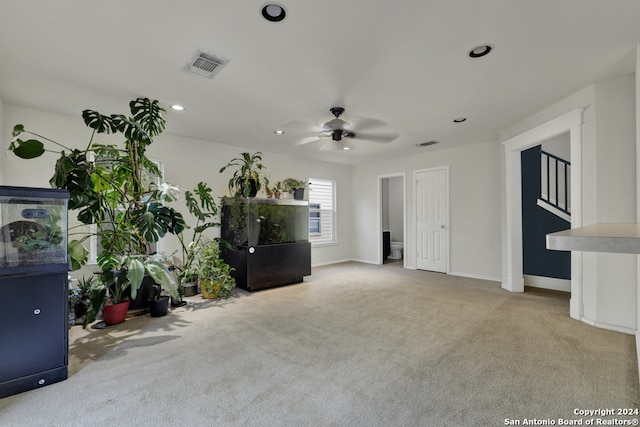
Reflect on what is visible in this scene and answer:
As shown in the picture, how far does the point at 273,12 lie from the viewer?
1.75m

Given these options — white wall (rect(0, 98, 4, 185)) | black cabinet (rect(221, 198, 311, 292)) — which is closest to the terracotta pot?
black cabinet (rect(221, 198, 311, 292))

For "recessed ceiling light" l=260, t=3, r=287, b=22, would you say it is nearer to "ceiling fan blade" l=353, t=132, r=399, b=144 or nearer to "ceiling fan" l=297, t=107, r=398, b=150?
"ceiling fan" l=297, t=107, r=398, b=150

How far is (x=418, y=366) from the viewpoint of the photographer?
205cm

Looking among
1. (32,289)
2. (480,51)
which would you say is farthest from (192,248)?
(480,51)

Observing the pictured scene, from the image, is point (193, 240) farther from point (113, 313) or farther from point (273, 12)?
point (273, 12)

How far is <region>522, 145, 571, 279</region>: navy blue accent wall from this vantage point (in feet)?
13.8

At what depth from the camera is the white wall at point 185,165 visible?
10.6ft

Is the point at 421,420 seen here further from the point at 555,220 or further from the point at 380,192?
the point at 380,192

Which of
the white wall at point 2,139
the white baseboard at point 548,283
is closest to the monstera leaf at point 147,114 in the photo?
the white wall at point 2,139

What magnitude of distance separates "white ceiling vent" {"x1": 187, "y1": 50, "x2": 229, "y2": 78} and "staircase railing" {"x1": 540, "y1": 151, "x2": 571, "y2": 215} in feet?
15.8

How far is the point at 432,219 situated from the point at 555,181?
1961 mm

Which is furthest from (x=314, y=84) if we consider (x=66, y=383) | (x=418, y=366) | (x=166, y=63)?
(x=66, y=383)

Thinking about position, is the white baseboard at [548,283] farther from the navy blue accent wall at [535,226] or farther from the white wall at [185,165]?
the white wall at [185,165]

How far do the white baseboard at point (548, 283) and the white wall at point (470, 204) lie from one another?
418 millimetres
